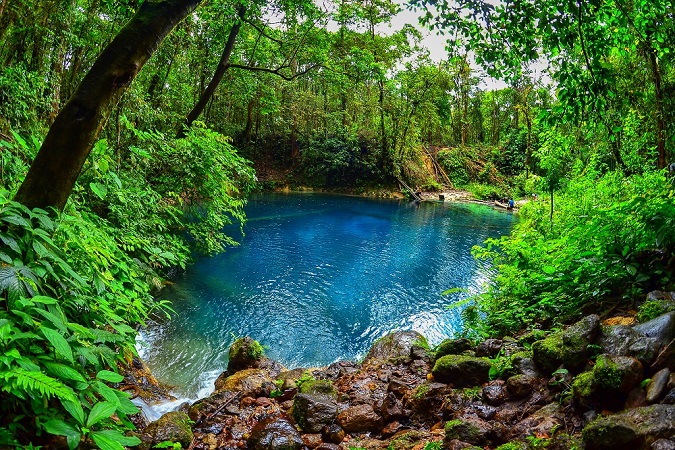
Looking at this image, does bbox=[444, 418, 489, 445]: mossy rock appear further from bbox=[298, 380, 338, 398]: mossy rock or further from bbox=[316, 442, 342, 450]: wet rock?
bbox=[298, 380, 338, 398]: mossy rock

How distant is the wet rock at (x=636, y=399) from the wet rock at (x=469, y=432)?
1063mm

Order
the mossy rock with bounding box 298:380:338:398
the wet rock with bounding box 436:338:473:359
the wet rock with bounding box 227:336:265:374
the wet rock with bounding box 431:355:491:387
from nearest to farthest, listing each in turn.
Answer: the wet rock with bounding box 431:355:491:387 → the mossy rock with bounding box 298:380:338:398 → the wet rock with bounding box 436:338:473:359 → the wet rock with bounding box 227:336:265:374

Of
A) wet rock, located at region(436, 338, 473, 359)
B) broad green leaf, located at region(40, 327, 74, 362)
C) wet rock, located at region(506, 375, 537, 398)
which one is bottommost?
wet rock, located at region(436, 338, 473, 359)

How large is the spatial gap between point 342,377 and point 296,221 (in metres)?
15.8

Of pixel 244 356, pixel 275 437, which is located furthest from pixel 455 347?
pixel 244 356

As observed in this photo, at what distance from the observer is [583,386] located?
A: 2.98 metres

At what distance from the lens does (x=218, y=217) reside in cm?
996

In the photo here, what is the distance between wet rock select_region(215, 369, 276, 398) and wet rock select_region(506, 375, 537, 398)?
132 inches

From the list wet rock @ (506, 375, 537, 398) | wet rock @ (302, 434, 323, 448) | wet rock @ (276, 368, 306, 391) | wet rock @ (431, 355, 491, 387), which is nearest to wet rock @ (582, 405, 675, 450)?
wet rock @ (506, 375, 537, 398)

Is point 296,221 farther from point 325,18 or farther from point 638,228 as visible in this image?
point 638,228

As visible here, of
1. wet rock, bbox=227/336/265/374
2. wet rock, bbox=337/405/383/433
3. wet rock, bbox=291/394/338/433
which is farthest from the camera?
wet rock, bbox=227/336/265/374

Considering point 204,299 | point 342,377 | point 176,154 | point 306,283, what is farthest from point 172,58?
point 342,377

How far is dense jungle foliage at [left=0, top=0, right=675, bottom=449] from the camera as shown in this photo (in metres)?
2.52

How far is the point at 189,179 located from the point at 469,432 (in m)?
8.25
